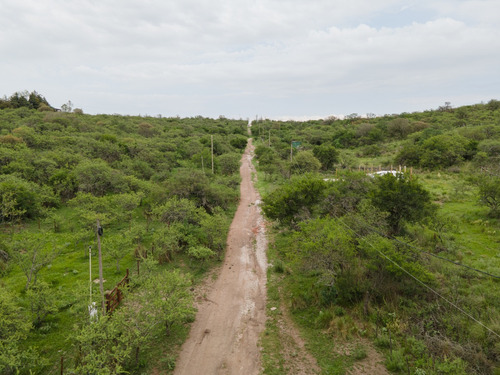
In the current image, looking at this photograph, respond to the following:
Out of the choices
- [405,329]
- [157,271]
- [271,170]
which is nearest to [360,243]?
[405,329]

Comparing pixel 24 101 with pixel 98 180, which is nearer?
pixel 98 180

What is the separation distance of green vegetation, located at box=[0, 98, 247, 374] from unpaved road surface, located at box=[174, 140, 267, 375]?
28.5 inches

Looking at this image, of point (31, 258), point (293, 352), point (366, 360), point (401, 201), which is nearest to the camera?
point (366, 360)

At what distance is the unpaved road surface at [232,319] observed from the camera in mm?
9922

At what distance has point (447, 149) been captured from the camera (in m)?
36.7

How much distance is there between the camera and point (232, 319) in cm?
1251

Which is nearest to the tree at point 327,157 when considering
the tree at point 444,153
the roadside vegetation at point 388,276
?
the tree at point 444,153

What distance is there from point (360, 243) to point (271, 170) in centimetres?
2931

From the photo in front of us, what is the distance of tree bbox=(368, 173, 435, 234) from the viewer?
53.0 ft

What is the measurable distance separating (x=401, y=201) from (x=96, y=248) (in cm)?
2061

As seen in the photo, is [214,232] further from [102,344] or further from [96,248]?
[102,344]

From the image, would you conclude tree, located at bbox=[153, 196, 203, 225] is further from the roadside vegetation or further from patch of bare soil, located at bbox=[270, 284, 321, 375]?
patch of bare soil, located at bbox=[270, 284, 321, 375]

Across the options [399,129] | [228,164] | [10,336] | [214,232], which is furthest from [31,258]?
[399,129]

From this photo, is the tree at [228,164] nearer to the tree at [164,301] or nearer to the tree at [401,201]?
the tree at [401,201]
